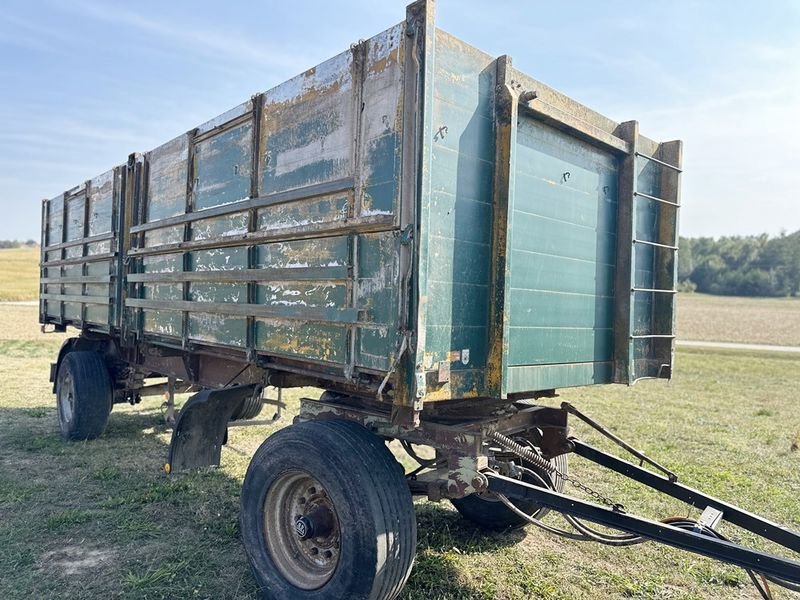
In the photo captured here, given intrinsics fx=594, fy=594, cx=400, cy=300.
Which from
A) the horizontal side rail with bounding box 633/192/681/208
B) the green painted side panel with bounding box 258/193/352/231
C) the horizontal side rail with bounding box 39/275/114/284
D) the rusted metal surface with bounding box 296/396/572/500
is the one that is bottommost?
the rusted metal surface with bounding box 296/396/572/500

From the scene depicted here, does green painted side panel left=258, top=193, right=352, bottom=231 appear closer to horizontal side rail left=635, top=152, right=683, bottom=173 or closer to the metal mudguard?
the metal mudguard

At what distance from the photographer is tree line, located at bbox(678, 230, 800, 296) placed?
68500 mm

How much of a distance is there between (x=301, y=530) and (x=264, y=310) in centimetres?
126

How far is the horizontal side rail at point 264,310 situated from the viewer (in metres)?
3.00

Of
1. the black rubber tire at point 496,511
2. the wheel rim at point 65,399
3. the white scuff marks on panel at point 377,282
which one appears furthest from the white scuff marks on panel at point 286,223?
the wheel rim at point 65,399

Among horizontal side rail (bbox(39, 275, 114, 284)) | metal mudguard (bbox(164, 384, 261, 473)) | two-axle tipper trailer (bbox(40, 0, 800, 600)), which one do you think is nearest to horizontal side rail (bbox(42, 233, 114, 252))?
horizontal side rail (bbox(39, 275, 114, 284))

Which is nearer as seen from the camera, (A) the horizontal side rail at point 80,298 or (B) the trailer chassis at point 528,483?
(B) the trailer chassis at point 528,483

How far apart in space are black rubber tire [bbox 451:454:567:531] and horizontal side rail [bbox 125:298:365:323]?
6.04 ft

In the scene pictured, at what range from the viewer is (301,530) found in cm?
310

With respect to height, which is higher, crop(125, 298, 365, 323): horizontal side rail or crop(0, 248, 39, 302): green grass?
crop(0, 248, 39, 302): green grass

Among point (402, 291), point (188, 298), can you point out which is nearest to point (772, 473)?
point (402, 291)

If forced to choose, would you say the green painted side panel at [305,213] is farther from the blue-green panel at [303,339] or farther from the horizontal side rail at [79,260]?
the horizontal side rail at [79,260]

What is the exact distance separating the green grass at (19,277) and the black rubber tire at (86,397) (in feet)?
99.6

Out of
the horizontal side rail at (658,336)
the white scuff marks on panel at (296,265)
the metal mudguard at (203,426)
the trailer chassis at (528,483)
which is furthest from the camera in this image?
the metal mudguard at (203,426)
